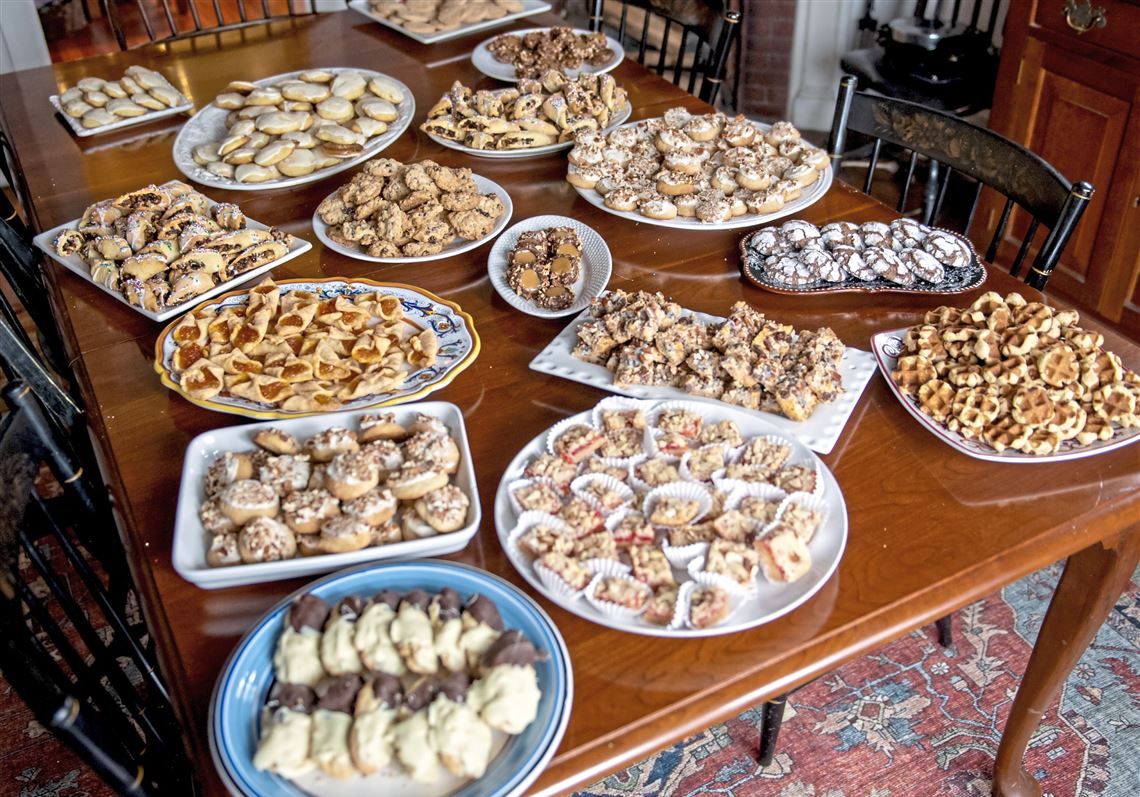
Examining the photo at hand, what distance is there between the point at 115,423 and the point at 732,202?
1110 millimetres

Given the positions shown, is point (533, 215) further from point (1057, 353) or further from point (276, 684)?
point (276, 684)

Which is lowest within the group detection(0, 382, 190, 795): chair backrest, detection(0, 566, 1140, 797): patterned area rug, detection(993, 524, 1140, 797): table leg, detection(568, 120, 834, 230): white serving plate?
detection(0, 566, 1140, 797): patterned area rug

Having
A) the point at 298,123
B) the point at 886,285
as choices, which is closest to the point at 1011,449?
the point at 886,285

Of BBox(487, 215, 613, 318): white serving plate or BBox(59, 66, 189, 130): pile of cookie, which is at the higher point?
BBox(59, 66, 189, 130): pile of cookie

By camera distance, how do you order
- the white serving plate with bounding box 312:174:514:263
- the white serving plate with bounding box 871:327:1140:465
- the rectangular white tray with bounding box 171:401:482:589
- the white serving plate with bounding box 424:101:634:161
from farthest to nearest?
the white serving plate with bounding box 424:101:634:161 → the white serving plate with bounding box 312:174:514:263 → the white serving plate with bounding box 871:327:1140:465 → the rectangular white tray with bounding box 171:401:482:589

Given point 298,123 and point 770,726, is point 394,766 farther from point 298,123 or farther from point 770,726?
point 298,123

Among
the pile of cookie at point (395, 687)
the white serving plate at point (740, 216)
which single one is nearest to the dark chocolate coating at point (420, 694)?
the pile of cookie at point (395, 687)

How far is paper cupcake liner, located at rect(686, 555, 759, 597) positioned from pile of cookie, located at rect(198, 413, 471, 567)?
28cm

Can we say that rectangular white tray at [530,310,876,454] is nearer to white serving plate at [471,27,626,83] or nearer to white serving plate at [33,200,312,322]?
white serving plate at [33,200,312,322]

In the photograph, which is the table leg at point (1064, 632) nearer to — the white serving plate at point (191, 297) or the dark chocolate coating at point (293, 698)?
the dark chocolate coating at point (293, 698)

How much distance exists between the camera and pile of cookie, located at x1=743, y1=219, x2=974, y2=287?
153 cm

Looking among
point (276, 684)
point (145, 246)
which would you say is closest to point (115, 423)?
point (145, 246)

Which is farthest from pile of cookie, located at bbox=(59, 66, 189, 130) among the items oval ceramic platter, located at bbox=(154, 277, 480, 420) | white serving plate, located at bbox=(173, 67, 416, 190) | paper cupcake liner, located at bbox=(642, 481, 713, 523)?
paper cupcake liner, located at bbox=(642, 481, 713, 523)

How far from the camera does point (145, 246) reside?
1636 mm
